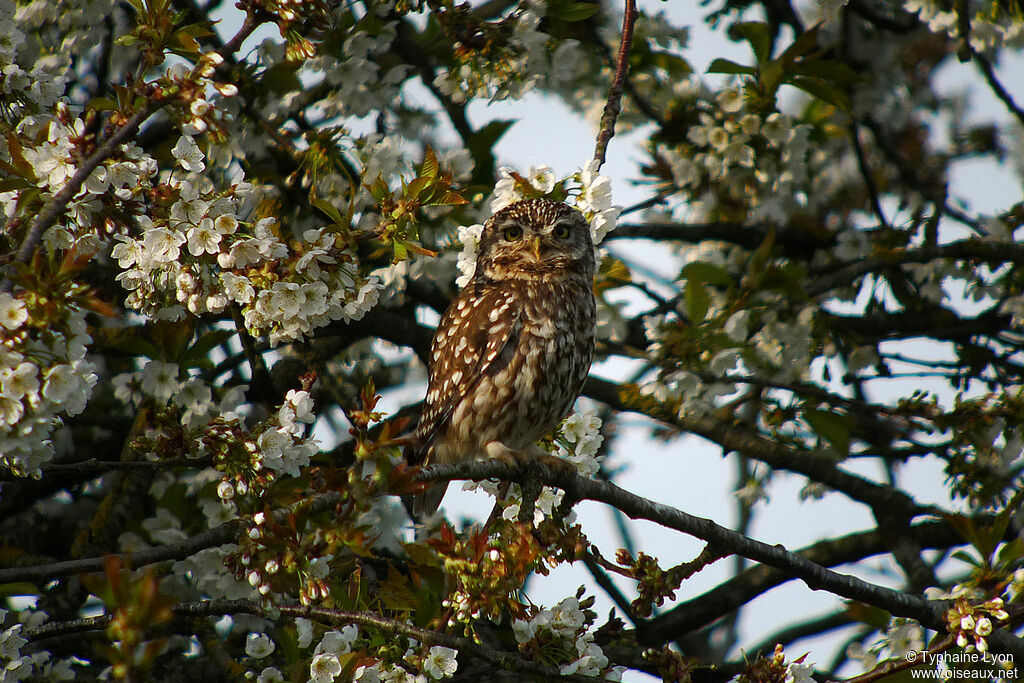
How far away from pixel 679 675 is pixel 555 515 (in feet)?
2.37

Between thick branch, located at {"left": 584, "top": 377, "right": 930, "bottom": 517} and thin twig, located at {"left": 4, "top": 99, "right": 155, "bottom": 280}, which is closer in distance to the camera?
thin twig, located at {"left": 4, "top": 99, "right": 155, "bottom": 280}

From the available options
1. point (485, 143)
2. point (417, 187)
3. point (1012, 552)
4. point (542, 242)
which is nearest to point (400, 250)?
point (417, 187)

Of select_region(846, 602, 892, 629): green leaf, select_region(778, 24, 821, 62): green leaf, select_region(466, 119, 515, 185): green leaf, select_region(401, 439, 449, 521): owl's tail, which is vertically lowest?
select_region(846, 602, 892, 629): green leaf

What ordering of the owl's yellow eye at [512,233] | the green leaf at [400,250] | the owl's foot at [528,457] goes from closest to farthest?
the green leaf at [400,250] → the owl's foot at [528,457] → the owl's yellow eye at [512,233]

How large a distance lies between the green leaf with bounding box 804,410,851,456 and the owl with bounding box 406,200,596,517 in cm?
106

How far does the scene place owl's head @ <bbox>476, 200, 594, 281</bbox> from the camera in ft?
13.4

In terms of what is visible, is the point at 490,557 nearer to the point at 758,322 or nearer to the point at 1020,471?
the point at 758,322

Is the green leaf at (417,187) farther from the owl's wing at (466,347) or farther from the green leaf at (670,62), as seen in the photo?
the green leaf at (670,62)

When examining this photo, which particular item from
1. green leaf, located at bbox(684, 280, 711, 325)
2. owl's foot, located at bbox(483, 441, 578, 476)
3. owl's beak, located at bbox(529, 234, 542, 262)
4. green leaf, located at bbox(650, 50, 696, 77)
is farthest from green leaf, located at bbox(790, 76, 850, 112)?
owl's foot, located at bbox(483, 441, 578, 476)

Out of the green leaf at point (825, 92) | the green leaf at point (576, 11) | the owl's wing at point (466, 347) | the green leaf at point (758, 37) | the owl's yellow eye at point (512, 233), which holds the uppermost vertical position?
the green leaf at point (758, 37)

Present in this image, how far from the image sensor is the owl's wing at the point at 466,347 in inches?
148

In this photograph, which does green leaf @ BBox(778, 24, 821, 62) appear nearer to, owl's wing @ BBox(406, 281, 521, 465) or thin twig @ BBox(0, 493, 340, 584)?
owl's wing @ BBox(406, 281, 521, 465)

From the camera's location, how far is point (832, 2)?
409 cm

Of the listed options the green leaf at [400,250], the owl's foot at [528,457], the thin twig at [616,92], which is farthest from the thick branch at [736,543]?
the thin twig at [616,92]
